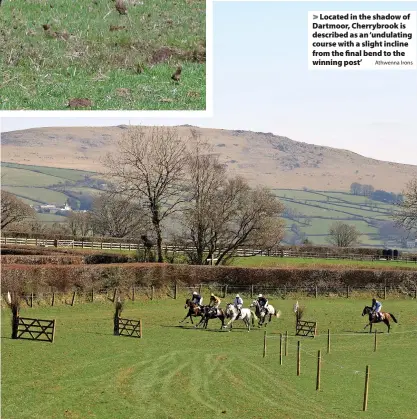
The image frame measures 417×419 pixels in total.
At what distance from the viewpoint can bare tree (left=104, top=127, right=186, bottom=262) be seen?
72000 mm

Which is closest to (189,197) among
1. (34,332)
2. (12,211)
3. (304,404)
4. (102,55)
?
(34,332)

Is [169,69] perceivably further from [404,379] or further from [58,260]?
[58,260]

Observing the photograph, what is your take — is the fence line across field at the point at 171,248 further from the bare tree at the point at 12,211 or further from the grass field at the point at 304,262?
the bare tree at the point at 12,211

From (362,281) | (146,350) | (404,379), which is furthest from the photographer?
(362,281)

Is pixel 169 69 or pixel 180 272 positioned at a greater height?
pixel 169 69

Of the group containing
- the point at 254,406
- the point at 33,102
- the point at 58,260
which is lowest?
the point at 254,406

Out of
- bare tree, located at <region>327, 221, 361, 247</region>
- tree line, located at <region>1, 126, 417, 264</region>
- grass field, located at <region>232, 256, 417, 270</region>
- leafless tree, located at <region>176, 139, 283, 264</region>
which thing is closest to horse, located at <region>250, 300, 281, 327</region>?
tree line, located at <region>1, 126, 417, 264</region>

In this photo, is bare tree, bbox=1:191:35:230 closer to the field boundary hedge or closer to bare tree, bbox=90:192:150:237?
bare tree, bbox=90:192:150:237

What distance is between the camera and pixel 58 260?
63.3m

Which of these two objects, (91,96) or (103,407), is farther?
(91,96)

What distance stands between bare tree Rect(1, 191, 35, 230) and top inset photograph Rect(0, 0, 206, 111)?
73547 millimetres

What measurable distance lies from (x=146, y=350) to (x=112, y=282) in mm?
21831

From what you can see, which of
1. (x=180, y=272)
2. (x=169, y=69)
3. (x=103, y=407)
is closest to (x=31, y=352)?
(x=103, y=407)

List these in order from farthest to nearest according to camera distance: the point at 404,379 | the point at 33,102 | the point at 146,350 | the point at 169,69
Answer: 1. the point at 146,350
2. the point at 404,379
3. the point at 169,69
4. the point at 33,102
